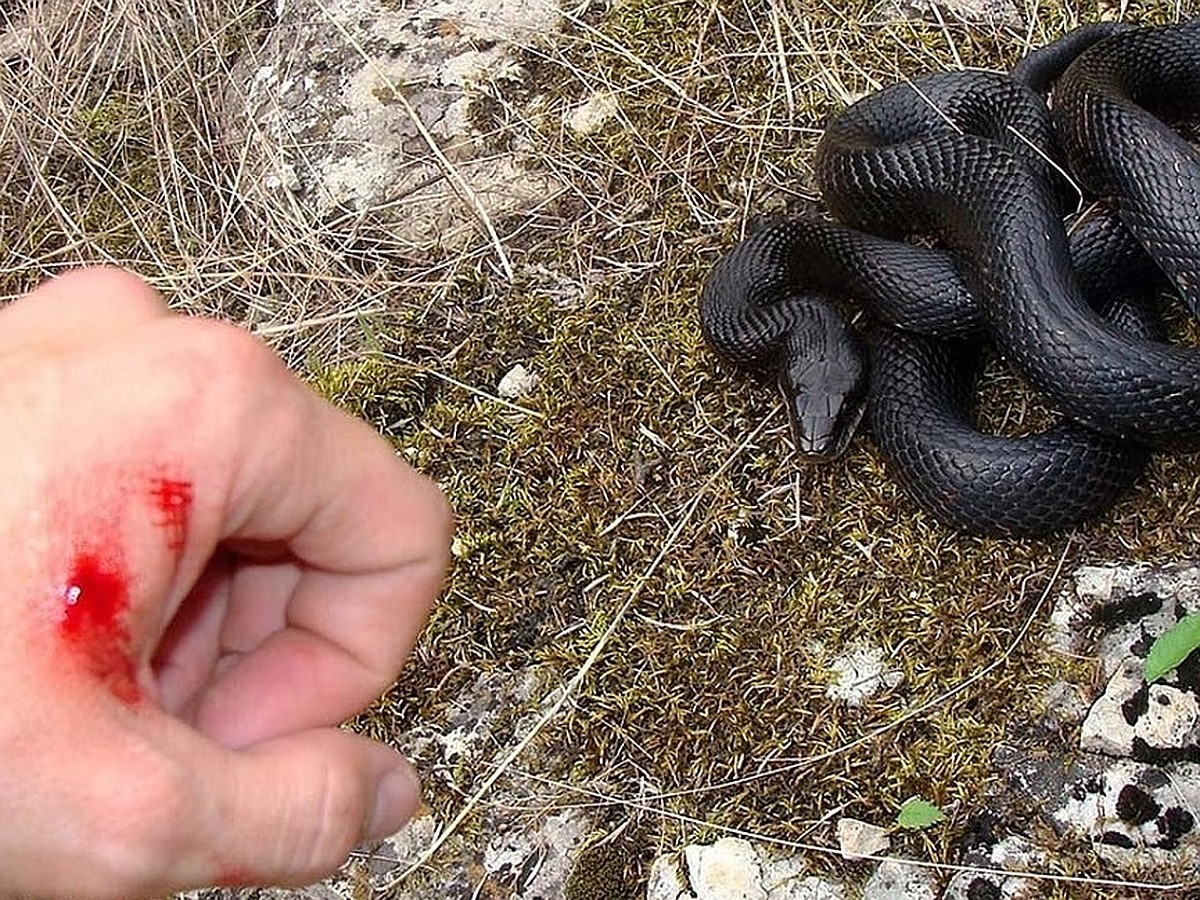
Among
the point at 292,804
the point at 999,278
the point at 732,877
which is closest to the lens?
the point at 292,804

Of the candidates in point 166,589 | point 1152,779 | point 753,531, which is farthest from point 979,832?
point 166,589

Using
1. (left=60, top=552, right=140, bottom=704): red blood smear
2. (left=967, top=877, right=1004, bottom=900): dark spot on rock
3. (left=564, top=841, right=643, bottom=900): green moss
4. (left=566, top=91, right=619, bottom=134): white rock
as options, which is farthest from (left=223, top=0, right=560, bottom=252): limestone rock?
(left=60, top=552, right=140, bottom=704): red blood smear

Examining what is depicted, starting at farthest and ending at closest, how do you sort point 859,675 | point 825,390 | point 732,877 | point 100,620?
1. point 825,390
2. point 859,675
3. point 732,877
4. point 100,620

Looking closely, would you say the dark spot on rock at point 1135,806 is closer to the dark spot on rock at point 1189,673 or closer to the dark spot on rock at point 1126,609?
the dark spot on rock at point 1189,673

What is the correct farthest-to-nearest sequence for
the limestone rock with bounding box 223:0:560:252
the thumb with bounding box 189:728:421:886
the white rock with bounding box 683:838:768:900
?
the limestone rock with bounding box 223:0:560:252 → the white rock with bounding box 683:838:768:900 → the thumb with bounding box 189:728:421:886

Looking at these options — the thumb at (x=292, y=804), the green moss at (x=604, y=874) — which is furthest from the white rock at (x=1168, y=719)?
the thumb at (x=292, y=804)

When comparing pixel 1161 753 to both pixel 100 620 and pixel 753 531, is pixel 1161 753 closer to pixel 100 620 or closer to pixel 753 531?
pixel 753 531

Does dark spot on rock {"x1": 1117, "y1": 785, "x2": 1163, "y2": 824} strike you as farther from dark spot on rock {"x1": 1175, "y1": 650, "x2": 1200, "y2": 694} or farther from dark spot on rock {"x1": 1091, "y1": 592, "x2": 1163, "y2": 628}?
dark spot on rock {"x1": 1091, "y1": 592, "x2": 1163, "y2": 628}
